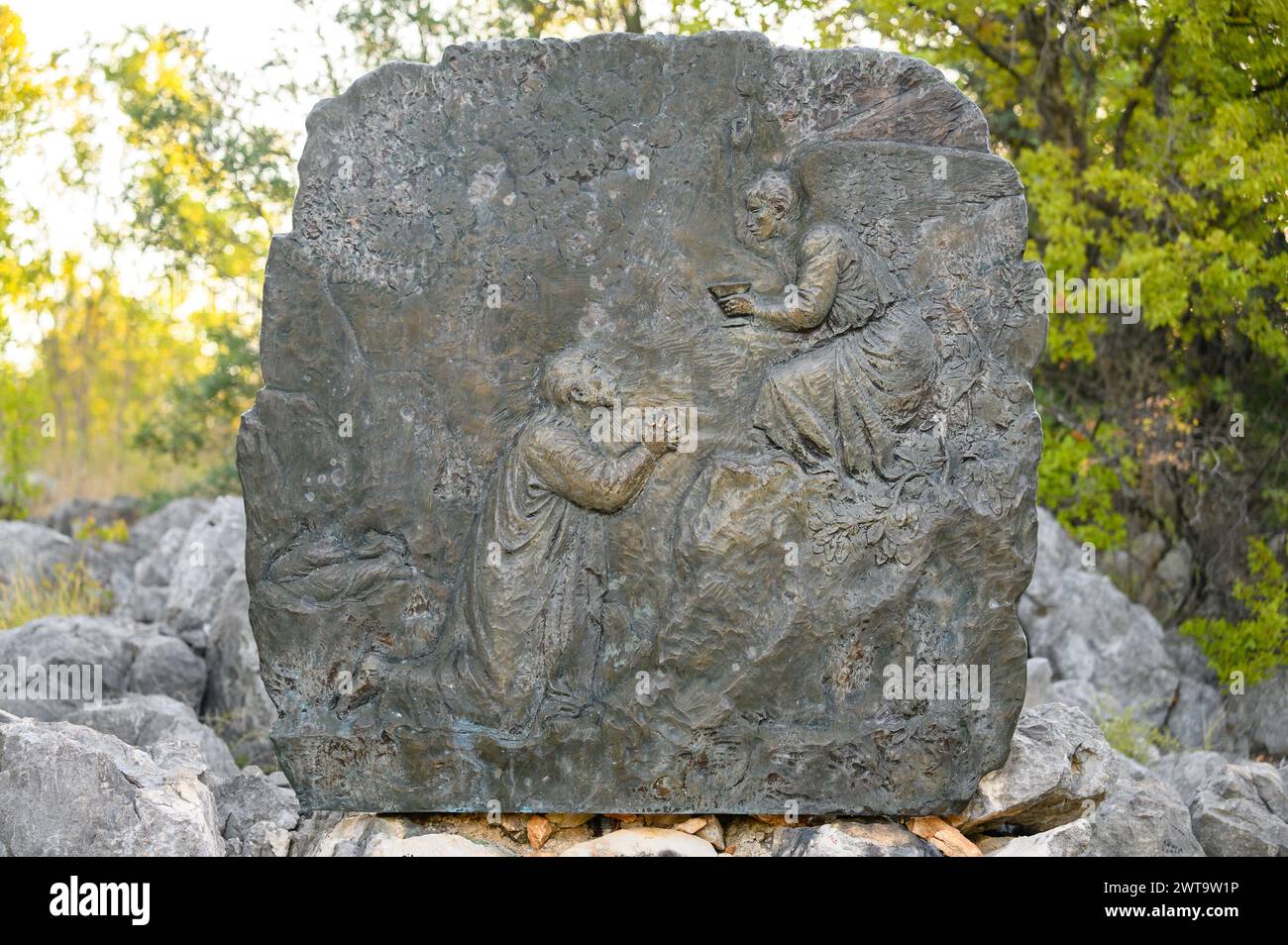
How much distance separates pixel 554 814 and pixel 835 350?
2.58 metres

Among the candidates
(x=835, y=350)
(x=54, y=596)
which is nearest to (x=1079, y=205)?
(x=835, y=350)

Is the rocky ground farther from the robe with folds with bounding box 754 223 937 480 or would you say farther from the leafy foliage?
the robe with folds with bounding box 754 223 937 480

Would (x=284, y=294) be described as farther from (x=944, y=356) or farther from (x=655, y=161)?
(x=944, y=356)

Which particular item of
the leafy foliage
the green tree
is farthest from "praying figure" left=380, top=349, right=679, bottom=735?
the leafy foliage

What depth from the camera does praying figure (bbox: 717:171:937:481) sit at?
21.1ft

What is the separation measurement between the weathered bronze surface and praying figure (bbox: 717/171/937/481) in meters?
0.02

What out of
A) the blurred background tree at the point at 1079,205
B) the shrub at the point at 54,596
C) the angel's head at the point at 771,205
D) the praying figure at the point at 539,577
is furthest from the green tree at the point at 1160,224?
the shrub at the point at 54,596

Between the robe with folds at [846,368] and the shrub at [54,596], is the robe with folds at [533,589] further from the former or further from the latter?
the shrub at [54,596]

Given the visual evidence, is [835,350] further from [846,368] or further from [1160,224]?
[1160,224]

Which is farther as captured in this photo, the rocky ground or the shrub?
the shrub

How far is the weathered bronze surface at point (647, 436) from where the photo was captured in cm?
644

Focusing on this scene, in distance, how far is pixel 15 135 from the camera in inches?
457

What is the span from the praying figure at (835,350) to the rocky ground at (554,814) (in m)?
1.74

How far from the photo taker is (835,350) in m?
6.48
